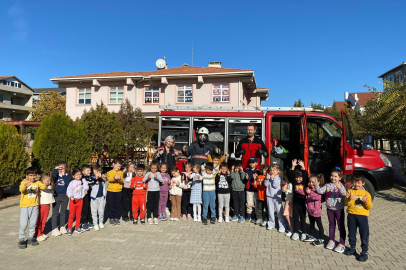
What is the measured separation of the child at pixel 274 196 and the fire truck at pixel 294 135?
1.43 meters

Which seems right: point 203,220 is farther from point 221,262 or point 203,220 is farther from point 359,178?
point 359,178

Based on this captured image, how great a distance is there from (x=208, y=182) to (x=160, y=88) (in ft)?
51.9

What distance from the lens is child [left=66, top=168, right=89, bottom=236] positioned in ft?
17.0

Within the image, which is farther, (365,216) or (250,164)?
(250,164)

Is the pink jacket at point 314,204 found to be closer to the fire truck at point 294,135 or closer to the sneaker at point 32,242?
the fire truck at point 294,135

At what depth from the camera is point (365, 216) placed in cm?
418

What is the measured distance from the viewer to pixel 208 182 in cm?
596

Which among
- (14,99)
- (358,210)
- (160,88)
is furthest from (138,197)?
(14,99)

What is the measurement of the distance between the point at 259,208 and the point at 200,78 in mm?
14672

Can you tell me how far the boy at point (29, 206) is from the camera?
14.9 ft

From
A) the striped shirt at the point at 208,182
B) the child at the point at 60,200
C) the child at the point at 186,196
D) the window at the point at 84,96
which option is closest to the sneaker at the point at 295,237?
the striped shirt at the point at 208,182

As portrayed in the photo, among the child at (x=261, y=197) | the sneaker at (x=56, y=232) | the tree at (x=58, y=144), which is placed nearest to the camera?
the sneaker at (x=56, y=232)

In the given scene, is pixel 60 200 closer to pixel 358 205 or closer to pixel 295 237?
pixel 295 237

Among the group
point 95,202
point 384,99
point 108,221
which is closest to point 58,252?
point 95,202
